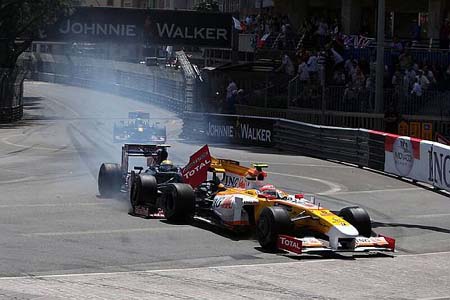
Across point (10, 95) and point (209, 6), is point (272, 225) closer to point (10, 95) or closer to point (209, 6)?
point (10, 95)

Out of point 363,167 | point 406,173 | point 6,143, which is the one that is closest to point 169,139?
point 6,143

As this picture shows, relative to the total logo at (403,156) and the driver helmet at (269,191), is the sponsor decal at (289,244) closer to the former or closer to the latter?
the driver helmet at (269,191)

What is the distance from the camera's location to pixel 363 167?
26516 mm

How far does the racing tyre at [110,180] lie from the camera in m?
19.0

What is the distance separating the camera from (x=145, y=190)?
16.5 m

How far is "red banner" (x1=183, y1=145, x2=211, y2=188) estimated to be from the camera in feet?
53.7

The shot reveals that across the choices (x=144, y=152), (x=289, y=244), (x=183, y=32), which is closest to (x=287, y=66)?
(x=183, y=32)

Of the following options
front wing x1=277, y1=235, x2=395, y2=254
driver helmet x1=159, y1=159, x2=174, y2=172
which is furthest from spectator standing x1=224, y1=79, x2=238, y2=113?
front wing x1=277, y1=235, x2=395, y2=254

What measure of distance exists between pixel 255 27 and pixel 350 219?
3253 cm

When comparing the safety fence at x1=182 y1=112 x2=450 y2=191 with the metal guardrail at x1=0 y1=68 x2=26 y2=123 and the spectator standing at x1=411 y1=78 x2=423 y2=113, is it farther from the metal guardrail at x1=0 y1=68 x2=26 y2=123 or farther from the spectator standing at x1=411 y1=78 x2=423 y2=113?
the metal guardrail at x1=0 y1=68 x2=26 y2=123

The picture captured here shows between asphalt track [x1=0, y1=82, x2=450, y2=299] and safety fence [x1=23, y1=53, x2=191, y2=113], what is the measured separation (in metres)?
24.8

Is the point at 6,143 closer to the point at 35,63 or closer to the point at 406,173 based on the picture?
the point at 406,173

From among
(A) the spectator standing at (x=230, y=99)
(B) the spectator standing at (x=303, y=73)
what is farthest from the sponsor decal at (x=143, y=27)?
(B) the spectator standing at (x=303, y=73)

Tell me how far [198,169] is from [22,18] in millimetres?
36574
